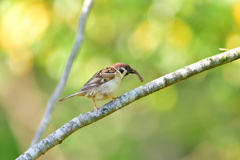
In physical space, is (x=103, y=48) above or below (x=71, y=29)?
below

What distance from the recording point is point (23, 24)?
22.1 feet

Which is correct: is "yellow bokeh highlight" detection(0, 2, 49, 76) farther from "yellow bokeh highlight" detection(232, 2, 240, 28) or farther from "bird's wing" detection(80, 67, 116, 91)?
"yellow bokeh highlight" detection(232, 2, 240, 28)

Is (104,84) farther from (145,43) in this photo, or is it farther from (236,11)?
(236,11)

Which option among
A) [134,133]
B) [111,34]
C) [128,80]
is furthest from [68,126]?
[134,133]

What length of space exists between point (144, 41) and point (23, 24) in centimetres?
219

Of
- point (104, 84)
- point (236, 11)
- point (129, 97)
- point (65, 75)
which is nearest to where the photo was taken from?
point (129, 97)

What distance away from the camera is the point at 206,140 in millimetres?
9648

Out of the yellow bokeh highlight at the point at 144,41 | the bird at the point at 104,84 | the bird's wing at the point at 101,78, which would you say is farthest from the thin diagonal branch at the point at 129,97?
the yellow bokeh highlight at the point at 144,41

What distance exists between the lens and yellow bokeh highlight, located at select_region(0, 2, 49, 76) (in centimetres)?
673

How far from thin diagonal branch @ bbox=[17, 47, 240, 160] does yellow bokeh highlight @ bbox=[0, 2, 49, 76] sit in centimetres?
337

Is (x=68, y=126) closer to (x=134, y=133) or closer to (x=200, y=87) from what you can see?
(x=200, y=87)

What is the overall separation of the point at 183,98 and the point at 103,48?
3.41 m

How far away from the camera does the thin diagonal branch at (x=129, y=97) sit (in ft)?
11.9

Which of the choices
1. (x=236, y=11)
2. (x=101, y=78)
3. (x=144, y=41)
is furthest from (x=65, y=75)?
(x=236, y=11)
